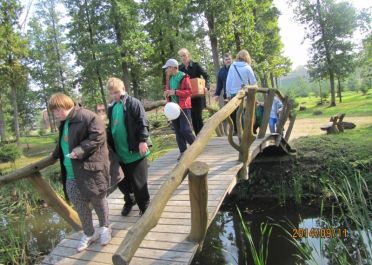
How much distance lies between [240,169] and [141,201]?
6.21 ft

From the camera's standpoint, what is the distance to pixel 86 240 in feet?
13.3

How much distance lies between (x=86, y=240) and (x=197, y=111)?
295 cm

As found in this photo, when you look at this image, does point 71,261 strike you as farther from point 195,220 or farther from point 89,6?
point 89,6

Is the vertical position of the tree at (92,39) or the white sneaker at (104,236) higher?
the tree at (92,39)

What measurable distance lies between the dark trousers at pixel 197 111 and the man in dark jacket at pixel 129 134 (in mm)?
2119

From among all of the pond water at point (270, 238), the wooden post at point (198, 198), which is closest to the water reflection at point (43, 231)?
the pond water at point (270, 238)

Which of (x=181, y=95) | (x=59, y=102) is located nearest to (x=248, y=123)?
(x=181, y=95)

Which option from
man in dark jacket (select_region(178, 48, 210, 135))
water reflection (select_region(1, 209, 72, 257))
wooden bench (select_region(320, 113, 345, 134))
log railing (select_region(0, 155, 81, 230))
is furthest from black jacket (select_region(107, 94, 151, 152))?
wooden bench (select_region(320, 113, 345, 134))

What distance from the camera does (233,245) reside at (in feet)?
23.7

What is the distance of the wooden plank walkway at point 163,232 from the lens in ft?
12.0

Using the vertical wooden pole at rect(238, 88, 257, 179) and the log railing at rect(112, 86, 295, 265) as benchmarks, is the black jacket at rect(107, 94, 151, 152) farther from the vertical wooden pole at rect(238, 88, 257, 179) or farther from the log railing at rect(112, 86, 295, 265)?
the vertical wooden pole at rect(238, 88, 257, 179)

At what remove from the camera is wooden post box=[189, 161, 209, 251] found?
3244mm

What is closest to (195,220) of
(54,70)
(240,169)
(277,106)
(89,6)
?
(240,169)

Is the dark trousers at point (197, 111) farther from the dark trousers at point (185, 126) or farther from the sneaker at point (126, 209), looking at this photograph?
the sneaker at point (126, 209)
